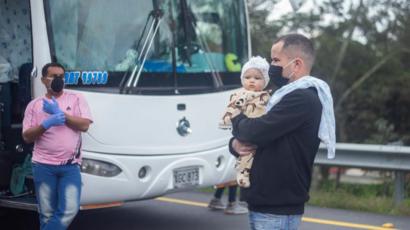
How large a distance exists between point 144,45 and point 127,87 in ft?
1.46

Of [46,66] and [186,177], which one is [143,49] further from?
[186,177]

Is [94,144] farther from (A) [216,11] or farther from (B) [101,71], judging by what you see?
(A) [216,11]

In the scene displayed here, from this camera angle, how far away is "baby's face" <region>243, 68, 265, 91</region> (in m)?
3.92

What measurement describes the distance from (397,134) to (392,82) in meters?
1.43

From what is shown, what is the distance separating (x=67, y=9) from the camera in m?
5.81

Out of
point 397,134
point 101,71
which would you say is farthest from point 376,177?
point 101,71

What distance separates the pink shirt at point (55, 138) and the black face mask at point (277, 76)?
2.22m

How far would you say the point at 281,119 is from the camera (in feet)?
11.2

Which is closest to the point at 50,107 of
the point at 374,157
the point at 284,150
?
the point at 284,150

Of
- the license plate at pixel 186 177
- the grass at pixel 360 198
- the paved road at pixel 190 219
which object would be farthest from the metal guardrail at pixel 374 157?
the license plate at pixel 186 177

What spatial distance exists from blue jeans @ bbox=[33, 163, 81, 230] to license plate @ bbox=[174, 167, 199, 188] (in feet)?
3.54

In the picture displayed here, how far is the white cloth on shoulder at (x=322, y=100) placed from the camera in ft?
11.5

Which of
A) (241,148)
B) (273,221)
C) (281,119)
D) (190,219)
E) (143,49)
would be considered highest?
(143,49)

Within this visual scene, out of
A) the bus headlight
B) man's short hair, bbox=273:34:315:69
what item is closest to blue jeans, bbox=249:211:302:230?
man's short hair, bbox=273:34:315:69
